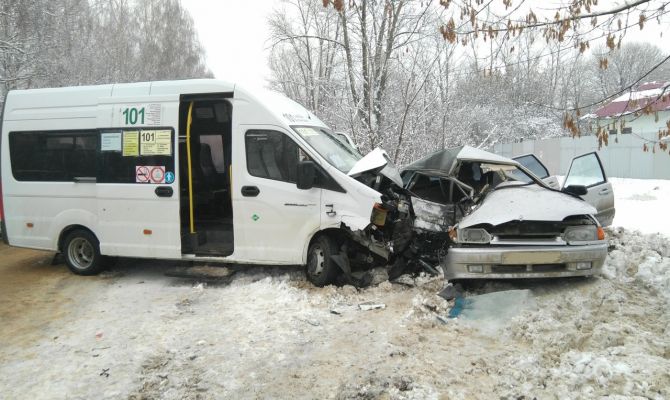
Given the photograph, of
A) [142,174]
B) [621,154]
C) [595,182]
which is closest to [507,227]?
[595,182]

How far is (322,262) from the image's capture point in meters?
5.83

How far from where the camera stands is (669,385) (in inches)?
124

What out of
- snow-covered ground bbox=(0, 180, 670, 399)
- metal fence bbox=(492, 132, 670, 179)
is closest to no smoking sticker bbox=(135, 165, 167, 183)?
snow-covered ground bbox=(0, 180, 670, 399)

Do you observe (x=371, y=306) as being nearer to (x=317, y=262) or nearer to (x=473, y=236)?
(x=317, y=262)

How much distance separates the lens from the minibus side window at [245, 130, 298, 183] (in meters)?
5.88

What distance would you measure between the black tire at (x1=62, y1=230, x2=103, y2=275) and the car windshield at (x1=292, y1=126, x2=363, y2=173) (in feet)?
11.2

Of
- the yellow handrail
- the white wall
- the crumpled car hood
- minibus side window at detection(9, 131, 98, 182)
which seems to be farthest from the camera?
the white wall

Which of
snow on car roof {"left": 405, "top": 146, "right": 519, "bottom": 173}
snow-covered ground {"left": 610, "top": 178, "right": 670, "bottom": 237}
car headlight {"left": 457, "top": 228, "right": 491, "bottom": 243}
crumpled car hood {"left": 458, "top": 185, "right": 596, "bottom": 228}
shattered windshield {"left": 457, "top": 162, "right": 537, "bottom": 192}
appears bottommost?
snow-covered ground {"left": 610, "top": 178, "right": 670, "bottom": 237}

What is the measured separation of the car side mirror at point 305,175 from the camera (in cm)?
562

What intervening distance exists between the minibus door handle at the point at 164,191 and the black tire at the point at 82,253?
4.38ft

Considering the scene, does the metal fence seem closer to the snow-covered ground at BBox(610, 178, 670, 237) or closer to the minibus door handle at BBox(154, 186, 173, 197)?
the snow-covered ground at BBox(610, 178, 670, 237)

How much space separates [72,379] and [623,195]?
17932mm

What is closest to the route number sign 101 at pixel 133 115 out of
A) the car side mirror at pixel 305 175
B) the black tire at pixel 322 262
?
the car side mirror at pixel 305 175

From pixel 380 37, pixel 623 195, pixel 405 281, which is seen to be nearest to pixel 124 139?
pixel 405 281
